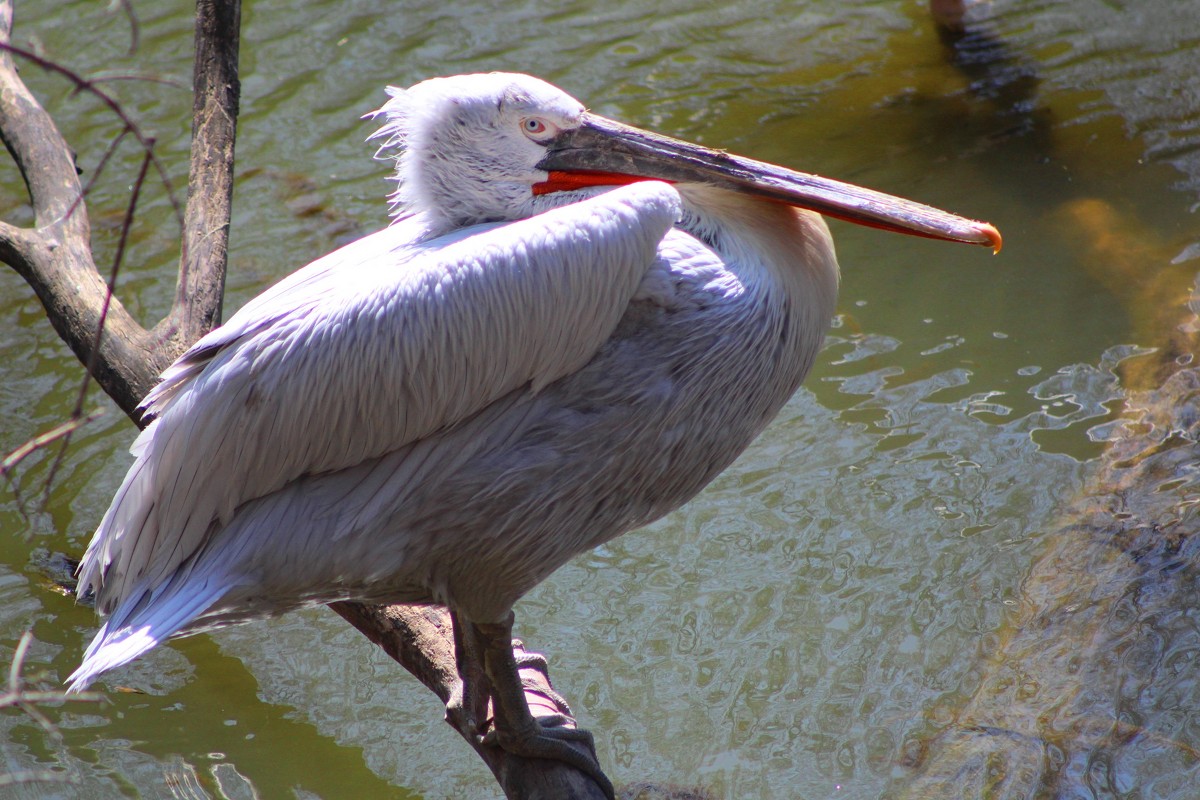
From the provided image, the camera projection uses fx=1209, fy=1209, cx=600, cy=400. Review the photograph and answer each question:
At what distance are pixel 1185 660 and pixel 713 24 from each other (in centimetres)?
449

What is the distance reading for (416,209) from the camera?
2.53 meters

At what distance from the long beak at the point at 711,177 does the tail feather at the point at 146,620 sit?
3.45 ft

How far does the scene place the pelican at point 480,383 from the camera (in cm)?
219

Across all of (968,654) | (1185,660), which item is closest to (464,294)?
(968,654)

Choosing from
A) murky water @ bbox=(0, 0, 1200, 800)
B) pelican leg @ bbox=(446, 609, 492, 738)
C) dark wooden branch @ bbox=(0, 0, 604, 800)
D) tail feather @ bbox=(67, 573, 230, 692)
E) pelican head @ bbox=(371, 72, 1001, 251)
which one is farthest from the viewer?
murky water @ bbox=(0, 0, 1200, 800)

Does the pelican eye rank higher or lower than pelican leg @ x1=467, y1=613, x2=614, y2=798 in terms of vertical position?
higher

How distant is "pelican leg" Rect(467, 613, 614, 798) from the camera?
253 centimetres

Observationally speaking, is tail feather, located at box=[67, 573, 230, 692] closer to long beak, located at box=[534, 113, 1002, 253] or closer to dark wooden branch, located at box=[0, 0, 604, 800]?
dark wooden branch, located at box=[0, 0, 604, 800]

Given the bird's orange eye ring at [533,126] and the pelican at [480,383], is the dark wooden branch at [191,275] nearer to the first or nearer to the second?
the pelican at [480,383]

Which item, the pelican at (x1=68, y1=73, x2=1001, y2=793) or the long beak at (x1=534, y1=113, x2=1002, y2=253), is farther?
the long beak at (x1=534, y1=113, x2=1002, y2=253)

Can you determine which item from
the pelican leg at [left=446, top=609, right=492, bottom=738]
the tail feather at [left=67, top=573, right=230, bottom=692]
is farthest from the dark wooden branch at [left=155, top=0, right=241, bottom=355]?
the pelican leg at [left=446, top=609, right=492, bottom=738]

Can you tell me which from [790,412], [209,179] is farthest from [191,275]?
[790,412]

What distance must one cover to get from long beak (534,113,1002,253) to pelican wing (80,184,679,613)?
0.23 m

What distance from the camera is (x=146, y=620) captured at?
226cm
